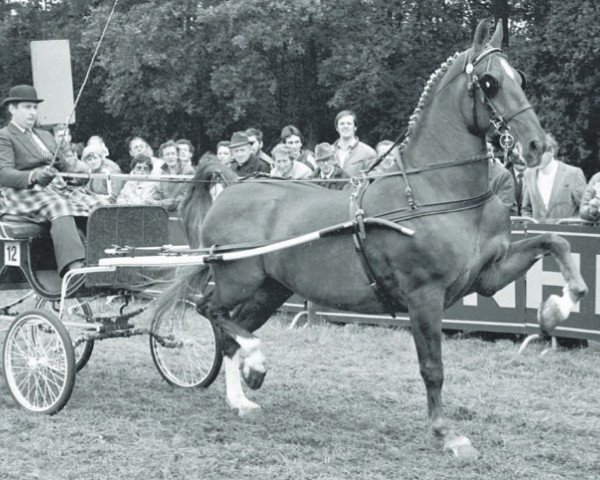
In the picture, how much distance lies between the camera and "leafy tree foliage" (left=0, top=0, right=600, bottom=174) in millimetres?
22672

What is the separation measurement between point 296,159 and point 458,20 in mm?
13248

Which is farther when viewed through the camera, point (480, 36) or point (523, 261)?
point (523, 261)

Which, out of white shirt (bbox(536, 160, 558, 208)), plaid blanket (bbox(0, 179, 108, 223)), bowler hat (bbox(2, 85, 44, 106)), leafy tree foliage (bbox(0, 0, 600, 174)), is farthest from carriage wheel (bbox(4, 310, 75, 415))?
leafy tree foliage (bbox(0, 0, 600, 174))

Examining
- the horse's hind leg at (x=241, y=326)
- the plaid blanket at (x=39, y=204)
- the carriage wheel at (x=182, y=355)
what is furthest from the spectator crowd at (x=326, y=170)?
the horse's hind leg at (x=241, y=326)

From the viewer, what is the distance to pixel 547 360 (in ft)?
28.3

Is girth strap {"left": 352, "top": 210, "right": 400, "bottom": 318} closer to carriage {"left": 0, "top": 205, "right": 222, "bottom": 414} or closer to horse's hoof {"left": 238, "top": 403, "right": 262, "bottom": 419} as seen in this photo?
horse's hoof {"left": 238, "top": 403, "right": 262, "bottom": 419}

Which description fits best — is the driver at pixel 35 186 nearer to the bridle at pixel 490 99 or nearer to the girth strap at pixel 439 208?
the girth strap at pixel 439 208

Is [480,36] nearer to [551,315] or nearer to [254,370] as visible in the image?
[551,315]

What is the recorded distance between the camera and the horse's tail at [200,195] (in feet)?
24.7

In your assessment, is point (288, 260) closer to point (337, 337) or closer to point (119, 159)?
point (337, 337)

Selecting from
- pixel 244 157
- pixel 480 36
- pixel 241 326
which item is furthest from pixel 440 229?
pixel 244 157

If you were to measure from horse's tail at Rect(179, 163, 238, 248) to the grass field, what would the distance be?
127cm

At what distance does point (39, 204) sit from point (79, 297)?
76 cm

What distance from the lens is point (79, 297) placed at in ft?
24.5
